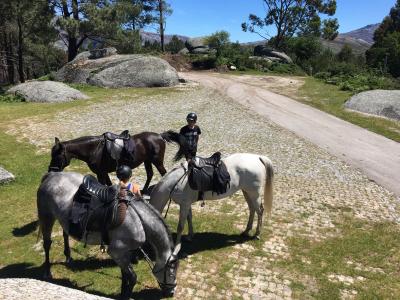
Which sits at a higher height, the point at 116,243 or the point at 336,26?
the point at 336,26

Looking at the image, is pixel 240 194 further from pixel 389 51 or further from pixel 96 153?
pixel 389 51

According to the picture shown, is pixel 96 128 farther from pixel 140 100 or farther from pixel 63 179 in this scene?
pixel 63 179

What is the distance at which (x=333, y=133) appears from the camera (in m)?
21.4

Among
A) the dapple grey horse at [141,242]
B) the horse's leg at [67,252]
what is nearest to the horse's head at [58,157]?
the horse's leg at [67,252]

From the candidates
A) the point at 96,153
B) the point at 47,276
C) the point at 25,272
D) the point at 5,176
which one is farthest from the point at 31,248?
the point at 5,176

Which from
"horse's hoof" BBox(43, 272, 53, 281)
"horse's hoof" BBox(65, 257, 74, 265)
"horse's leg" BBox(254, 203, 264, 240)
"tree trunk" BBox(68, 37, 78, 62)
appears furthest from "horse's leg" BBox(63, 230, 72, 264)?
"tree trunk" BBox(68, 37, 78, 62)

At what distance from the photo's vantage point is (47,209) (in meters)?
8.04

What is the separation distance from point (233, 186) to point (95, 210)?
3665 millimetres

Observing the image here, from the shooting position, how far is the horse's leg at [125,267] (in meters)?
7.05

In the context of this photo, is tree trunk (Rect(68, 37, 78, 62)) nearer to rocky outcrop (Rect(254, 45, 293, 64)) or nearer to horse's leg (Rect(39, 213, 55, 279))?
rocky outcrop (Rect(254, 45, 293, 64))

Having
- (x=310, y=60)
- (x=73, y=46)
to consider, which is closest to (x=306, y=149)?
(x=73, y=46)

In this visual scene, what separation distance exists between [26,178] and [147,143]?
5246 millimetres

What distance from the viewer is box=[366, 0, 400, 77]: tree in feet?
167

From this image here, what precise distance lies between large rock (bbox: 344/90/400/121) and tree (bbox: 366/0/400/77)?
57.1ft
